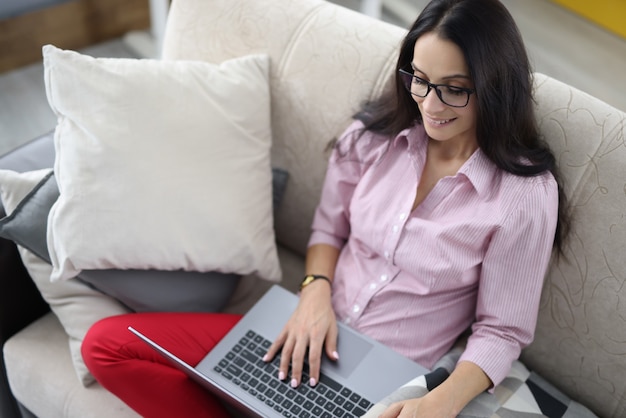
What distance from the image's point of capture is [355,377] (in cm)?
133

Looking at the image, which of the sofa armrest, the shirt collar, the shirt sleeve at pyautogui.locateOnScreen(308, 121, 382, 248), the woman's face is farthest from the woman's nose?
the sofa armrest

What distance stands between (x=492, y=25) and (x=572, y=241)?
399 millimetres

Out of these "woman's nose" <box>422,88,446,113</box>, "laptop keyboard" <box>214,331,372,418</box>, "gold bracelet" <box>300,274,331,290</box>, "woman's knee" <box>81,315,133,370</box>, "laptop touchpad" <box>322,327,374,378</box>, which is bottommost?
"woman's knee" <box>81,315,133,370</box>

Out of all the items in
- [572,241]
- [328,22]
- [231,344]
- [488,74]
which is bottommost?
[231,344]

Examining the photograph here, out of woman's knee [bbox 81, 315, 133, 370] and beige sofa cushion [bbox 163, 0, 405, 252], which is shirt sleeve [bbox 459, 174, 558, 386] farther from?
woman's knee [bbox 81, 315, 133, 370]

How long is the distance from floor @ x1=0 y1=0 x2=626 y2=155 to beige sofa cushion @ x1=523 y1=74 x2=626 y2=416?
129 centimetres

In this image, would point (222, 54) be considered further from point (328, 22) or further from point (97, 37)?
point (97, 37)

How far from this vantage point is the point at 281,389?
4.32 feet

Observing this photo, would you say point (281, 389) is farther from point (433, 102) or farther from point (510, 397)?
point (433, 102)

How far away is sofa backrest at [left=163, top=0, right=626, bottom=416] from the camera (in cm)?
126

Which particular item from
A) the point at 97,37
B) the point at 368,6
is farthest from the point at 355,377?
the point at 97,37

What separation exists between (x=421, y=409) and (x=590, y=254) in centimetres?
39

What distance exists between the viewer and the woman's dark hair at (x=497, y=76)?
3.84 feet

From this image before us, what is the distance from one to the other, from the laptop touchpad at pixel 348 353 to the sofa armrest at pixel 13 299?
643 mm
